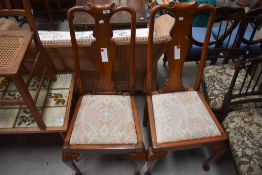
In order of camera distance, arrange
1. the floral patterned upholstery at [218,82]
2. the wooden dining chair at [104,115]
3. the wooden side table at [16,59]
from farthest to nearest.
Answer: the floral patterned upholstery at [218,82] < the wooden dining chair at [104,115] < the wooden side table at [16,59]

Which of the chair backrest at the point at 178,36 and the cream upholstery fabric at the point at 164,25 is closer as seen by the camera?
the chair backrest at the point at 178,36

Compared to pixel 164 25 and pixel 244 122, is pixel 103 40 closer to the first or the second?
pixel 164 25

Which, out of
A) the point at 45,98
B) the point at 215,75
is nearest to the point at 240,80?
the point at 215,75

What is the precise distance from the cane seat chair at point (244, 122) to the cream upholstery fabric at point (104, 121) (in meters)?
0.57

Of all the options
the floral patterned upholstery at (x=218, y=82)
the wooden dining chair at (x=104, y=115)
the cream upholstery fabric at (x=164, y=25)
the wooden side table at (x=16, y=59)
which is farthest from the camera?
the cream upholstery fabric at (x=164, y=25)

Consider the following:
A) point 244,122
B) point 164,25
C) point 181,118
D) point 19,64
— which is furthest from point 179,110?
point 19,64

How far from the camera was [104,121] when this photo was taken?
127 cm

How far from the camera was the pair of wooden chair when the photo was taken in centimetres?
118

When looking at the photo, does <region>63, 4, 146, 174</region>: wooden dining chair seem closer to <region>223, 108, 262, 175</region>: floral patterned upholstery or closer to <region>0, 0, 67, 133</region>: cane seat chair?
<region>0, 0, 67, 133</region>: cane seat chair

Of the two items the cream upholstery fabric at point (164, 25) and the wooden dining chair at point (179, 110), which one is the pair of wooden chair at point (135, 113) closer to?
the wooden dining chair at point (179, 110)

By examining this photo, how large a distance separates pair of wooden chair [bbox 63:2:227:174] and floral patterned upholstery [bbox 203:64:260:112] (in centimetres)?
13

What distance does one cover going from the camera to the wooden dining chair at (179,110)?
3.86 feet

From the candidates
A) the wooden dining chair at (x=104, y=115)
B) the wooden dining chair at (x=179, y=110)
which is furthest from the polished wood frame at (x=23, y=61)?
the wooden dining chair at (x=179, y=110)

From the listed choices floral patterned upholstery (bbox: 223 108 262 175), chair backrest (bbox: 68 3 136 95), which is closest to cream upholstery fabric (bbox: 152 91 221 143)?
floral patterned upholstery (bbox: 223 108 262 175)
